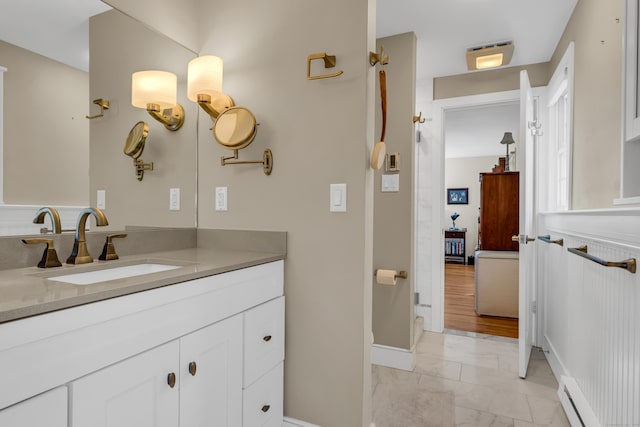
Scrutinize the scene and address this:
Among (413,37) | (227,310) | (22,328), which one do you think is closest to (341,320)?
(227,310)

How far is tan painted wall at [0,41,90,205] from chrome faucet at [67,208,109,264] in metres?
0.13

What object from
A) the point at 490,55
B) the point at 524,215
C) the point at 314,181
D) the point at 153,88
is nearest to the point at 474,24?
the point at 490,55

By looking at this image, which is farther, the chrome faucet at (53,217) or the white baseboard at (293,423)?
the white baseboard at (293,423)

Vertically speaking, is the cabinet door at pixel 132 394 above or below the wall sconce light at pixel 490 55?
below

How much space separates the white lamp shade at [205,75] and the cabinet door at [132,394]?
120 cm

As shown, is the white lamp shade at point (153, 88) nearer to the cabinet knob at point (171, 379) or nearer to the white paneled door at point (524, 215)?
the cabinet knob at point (171, 379)

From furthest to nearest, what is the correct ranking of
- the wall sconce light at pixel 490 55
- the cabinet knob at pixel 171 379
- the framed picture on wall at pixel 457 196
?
the framed picture on wall at pixel 457 196 → the wall sconce light at pixel 490 55 → the cabinet knob at pixel 171 379

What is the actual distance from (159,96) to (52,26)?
19.0 inches

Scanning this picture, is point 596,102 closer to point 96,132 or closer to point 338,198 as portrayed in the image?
point 338,198

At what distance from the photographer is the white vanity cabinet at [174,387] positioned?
870mm

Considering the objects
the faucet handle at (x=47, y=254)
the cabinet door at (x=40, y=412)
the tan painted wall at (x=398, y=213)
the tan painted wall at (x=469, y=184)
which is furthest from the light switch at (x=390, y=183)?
the tan painted wall at (x=469, y=184)

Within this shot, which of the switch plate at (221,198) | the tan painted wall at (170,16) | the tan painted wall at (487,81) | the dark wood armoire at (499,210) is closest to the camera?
the tan painted wall at (170,16)

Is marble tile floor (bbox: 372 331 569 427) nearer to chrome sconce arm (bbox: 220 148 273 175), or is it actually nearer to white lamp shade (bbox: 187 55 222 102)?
chrome sconce arm (bbox: 220 148 273 175)

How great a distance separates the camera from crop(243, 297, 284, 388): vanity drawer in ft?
4.62
